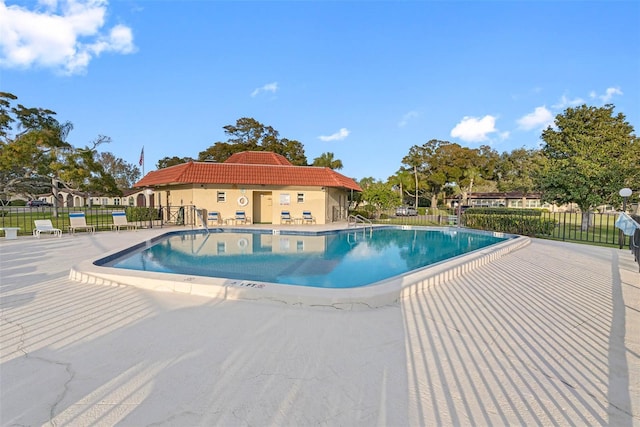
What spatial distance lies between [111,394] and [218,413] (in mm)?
916

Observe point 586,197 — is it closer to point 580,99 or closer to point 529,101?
point 580,99

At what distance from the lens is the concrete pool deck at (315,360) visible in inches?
91.4

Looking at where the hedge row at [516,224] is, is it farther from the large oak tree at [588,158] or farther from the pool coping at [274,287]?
the pool coping at [274,287]

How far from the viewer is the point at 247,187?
20.1 m

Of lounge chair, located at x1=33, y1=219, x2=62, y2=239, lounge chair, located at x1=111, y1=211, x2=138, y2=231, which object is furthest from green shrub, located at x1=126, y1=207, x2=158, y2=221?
lounge chair, located at x1=33, y1=219, x2=62, y2=239

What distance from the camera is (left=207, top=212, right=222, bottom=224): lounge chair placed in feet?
62.7

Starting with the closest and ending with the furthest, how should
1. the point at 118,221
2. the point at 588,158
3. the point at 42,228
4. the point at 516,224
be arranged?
the point at 42,228 → the point at 516,224 → the point at 118,221 → the point at 588,158

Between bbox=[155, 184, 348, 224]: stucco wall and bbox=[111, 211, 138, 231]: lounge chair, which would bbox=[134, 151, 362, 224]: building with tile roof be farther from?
bbox=[111, 211, 138, 231]: lounge chair

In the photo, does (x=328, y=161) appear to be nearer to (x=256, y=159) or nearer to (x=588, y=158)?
(x=256, y=159)

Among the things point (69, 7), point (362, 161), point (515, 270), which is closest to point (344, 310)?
point (515, 270)

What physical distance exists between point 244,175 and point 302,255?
32.8ft

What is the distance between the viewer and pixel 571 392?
2613mm

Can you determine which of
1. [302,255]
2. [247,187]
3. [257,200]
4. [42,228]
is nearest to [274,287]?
[302,255]

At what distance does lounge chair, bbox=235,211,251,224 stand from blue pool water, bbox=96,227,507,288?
210 cm
